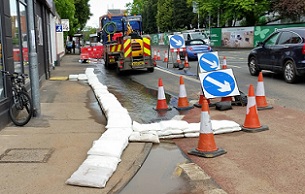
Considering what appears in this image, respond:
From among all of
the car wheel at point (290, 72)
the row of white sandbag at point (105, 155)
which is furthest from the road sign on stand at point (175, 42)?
→ the row of white sandbag at point (105, 155)

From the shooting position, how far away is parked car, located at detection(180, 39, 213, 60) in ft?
74.8

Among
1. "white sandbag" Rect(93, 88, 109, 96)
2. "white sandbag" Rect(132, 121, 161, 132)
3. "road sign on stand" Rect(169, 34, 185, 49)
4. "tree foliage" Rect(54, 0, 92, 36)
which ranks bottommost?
"white sandbag" Rect(132, 121, 161, 132)

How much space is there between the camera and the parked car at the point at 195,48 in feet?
74.8

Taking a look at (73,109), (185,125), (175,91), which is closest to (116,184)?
(185,125)

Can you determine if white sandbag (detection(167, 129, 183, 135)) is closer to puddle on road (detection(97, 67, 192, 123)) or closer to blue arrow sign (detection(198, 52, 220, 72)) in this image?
puddle on road (detection(97, 67, 192, 123))

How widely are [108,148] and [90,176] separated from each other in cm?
A: 95

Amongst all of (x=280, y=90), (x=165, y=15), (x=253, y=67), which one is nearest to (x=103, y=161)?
(x=280, y=90)

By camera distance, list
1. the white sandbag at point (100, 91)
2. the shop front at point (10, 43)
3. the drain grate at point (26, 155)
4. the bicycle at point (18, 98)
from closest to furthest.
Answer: the drain grate at point (26, 155), the shop front at point (10, 43), the bicycle at point (18, 98), the white sandbag at point (100, 91)

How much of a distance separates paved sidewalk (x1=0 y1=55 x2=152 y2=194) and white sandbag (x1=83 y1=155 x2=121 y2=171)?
0.28ft

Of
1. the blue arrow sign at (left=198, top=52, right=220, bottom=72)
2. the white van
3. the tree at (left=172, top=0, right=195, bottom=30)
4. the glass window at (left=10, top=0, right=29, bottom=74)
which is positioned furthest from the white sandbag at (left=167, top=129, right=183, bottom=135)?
the tree at (left=172, top=0, right=195, bottom=30)

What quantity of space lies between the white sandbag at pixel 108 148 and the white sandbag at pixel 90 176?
492 mm

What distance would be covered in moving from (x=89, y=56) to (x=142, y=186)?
2445cm

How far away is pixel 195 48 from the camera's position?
2302 centimetres

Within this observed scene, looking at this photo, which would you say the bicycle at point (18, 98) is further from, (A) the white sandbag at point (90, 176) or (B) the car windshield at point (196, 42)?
(B) the car windshield at point (196, 42)
